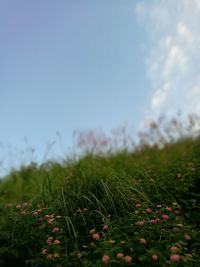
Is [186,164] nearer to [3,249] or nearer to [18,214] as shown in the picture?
[18,214]

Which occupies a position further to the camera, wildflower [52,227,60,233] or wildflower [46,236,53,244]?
wildflower [52,227,60,233]

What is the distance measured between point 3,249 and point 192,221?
1485 mm

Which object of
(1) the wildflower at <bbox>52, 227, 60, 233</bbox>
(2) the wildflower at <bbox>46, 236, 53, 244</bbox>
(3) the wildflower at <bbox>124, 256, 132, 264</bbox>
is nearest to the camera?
(3) the wildflower at <bbox>124, 256, 132, 264</bbox>

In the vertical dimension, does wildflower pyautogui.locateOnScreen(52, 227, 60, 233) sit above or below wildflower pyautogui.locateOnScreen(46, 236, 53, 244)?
above

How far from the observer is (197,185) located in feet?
12.9

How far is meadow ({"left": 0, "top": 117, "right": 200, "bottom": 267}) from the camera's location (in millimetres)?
2234

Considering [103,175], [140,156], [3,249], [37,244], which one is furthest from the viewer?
[140,156]

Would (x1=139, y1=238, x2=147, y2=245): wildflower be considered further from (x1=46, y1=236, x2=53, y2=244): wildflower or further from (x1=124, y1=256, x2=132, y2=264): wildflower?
(x1=46, y1=236, x2=53, y2=244): wildflower

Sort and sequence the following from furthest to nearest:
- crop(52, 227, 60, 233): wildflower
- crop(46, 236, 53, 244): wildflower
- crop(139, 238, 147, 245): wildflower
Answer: crop(52, 227, 60, 233): wildflower, crop(46, 236, 53, 244): wildflower, crop(139, 238, 147, 245): wildflower

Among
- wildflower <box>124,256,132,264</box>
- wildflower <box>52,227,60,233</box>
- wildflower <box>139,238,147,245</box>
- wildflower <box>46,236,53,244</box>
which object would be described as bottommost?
wildflower <box>124,256,132,264</box>

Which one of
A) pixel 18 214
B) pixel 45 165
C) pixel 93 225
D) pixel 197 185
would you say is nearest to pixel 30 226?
pixel 18 214

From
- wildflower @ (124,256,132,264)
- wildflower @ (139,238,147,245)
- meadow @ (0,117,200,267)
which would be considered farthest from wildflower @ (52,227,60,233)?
wildflower @ (124,256,132,264)

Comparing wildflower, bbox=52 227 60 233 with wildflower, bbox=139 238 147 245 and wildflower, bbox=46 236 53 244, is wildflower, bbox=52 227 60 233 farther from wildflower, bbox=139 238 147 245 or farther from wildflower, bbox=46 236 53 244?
wildflower, bbox=139 238 147 245

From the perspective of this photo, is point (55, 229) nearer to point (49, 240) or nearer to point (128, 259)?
point (49, 240)
